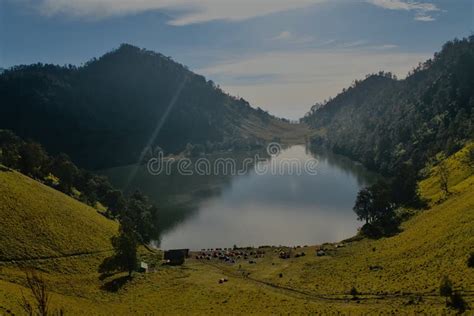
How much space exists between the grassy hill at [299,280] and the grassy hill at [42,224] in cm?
105

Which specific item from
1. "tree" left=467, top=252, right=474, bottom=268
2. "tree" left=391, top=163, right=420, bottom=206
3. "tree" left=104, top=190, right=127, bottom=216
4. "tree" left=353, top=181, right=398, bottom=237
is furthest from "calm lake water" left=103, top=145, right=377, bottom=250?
"tree" left=467, top=252, right=474, bottom=268

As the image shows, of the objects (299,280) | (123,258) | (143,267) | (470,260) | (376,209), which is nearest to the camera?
(470,260)

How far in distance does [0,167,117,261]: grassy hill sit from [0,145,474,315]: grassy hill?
1.05 meters

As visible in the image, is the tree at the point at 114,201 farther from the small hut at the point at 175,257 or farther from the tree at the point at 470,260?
the tree at the point at 470,260

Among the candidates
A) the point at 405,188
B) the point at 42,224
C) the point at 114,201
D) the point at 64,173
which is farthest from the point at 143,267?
the point at 405,188

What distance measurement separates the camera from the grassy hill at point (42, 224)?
77.8m

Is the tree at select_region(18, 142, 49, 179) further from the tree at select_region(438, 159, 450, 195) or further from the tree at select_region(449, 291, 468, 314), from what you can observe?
the tree at select_region(438, 159, 450, 195)

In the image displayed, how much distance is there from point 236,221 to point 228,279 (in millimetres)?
71201

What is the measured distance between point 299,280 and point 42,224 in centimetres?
5267

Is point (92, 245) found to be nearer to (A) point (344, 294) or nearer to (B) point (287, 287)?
(B) point (287, 287)

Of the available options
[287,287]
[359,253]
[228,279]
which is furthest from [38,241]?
[359,253]

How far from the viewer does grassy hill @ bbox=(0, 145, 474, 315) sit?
2216 inches

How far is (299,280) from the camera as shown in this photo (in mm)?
75375

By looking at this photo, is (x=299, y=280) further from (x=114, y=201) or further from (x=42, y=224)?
(x=114, y=201)
